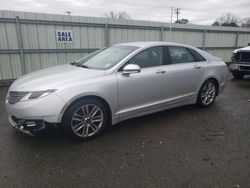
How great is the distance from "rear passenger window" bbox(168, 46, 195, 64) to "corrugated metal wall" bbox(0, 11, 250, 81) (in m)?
4.85

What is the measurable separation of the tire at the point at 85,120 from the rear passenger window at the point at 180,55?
191cm

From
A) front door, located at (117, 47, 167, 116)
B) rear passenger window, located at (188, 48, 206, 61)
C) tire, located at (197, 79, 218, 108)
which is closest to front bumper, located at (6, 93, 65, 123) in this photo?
front door, located at (117, 47, 167, 116)

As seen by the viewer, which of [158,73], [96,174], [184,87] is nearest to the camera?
[96,174]

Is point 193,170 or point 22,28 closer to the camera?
point 193,170

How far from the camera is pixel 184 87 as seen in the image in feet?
14.1

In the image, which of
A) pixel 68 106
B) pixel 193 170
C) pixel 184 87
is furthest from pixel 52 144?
pixel 184 87

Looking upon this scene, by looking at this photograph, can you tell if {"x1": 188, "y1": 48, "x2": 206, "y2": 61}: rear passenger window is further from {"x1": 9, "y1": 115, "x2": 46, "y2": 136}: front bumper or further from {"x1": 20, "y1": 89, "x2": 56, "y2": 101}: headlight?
{"x1": 9, "y1": 115, "x2": 46, "y2": 136}: front bumper

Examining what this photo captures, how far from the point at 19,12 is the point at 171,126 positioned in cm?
636

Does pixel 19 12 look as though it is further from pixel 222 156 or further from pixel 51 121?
pixel 222 156

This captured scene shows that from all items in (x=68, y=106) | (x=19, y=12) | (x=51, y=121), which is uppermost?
(x=19, y=12)

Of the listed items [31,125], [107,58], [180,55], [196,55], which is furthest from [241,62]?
[31,125]

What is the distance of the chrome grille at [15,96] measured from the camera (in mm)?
2973

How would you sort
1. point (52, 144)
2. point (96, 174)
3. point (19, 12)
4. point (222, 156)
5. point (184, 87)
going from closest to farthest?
1. point (96, 174)
2. point (222, 156)
3. point (52, 144)
4. point (184, 87)
5. point (19, 12)

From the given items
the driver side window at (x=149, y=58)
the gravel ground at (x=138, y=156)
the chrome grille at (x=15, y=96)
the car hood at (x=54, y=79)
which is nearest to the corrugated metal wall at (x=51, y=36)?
the gravel ground at (x=138, y=156)
